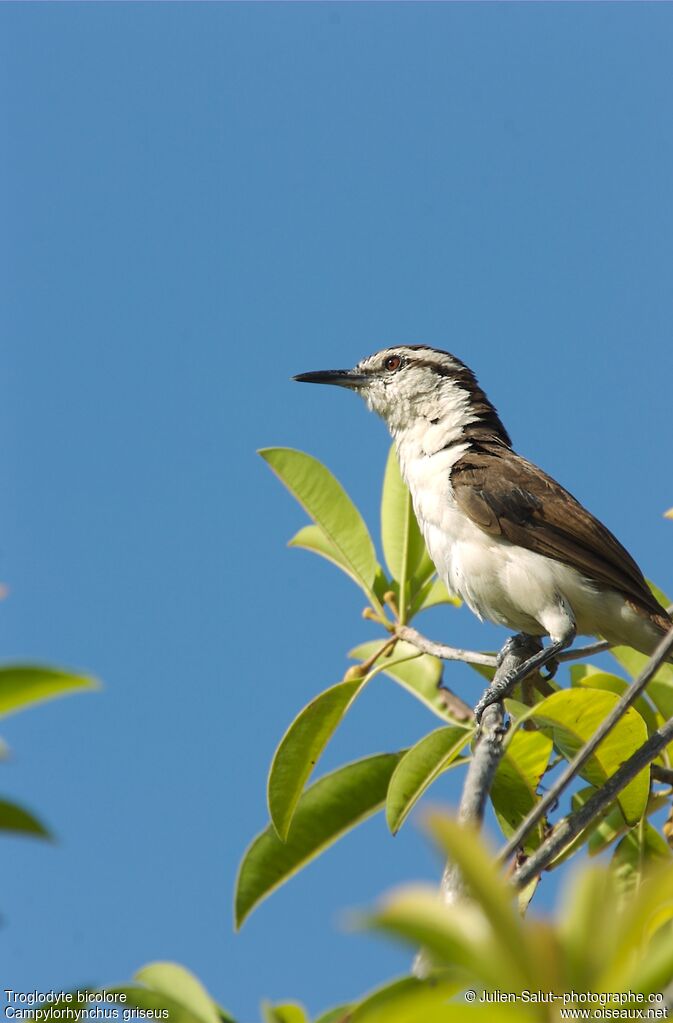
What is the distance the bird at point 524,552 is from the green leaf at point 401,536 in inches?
2.3

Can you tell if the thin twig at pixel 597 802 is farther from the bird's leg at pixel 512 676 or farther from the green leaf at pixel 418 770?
the bird's leg at pixel 512 676

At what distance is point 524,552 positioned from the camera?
224 inches

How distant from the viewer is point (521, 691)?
4.81m

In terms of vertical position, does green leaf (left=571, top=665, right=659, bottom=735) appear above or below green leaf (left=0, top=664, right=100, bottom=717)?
above

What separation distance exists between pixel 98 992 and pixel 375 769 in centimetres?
195

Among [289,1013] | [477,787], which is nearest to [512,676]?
[477,787]

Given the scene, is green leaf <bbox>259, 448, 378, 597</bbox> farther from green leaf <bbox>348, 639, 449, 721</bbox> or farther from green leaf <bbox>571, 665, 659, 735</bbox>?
green leaf <bbox>571, 665, 659, 735</bbox>

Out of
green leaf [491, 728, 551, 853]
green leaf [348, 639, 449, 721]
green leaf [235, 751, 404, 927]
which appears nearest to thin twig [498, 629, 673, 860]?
green leaf [491, 728, 551, 853]

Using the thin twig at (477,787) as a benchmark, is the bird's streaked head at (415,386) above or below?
above

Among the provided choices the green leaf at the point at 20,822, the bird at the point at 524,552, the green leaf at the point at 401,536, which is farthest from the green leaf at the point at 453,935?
the green leaf at the point at 401,536

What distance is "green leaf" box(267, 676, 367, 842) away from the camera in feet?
13.4

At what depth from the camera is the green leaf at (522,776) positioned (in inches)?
151

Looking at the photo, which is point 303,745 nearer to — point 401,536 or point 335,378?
point 401,536

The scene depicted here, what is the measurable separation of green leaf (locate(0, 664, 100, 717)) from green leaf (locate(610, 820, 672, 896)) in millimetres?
3076
